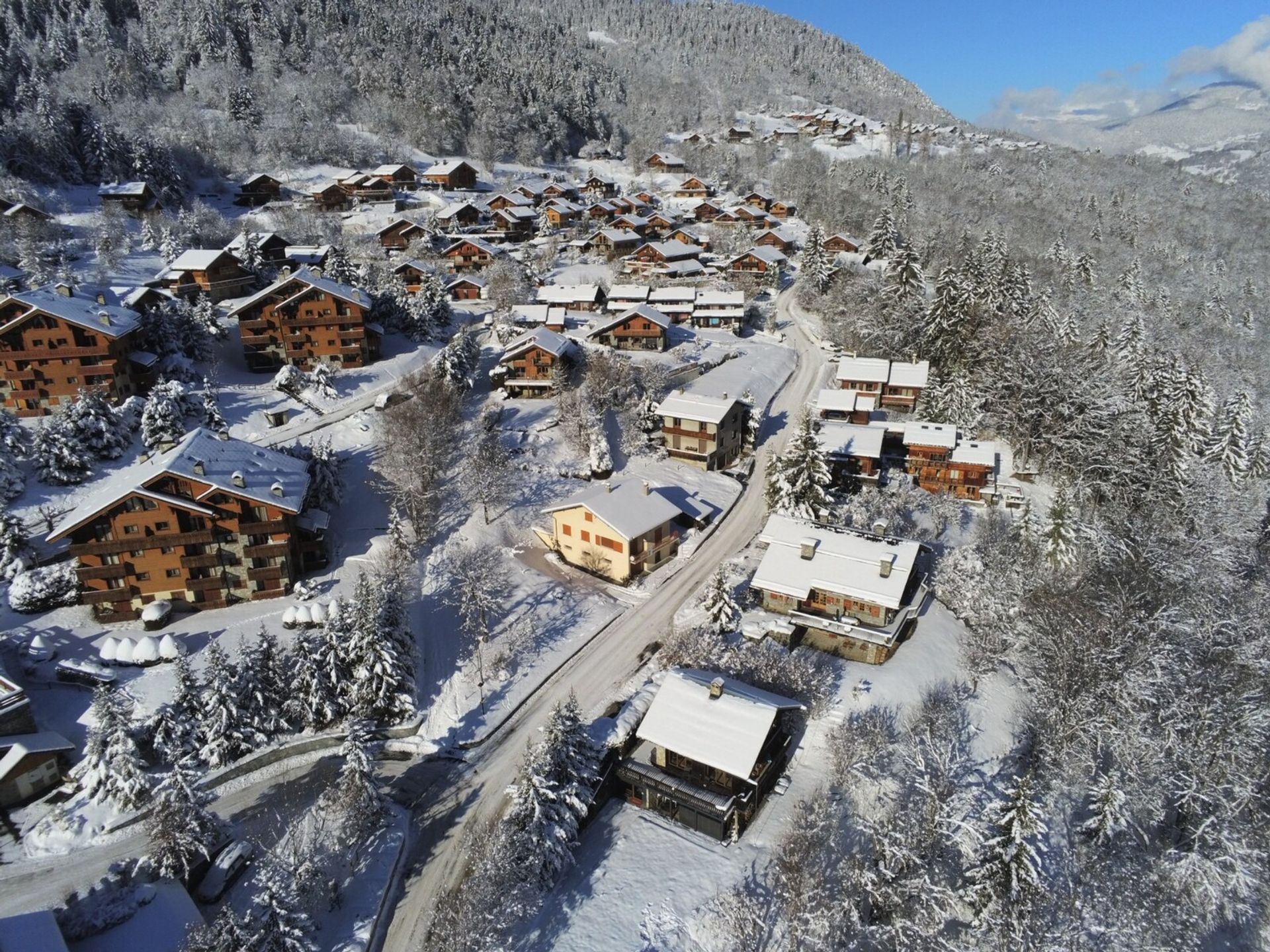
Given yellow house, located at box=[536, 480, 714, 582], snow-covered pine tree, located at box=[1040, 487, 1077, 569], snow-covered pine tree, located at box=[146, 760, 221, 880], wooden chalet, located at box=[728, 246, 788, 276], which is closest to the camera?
snow-covered pine tree, located at box=[146, 760, 221, 880]

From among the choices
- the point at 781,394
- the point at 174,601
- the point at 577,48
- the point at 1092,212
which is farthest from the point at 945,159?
the point at 174,601

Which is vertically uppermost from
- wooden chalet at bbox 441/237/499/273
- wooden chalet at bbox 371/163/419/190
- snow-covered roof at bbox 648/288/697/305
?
wooden chalet at bbox 371/163/419/190

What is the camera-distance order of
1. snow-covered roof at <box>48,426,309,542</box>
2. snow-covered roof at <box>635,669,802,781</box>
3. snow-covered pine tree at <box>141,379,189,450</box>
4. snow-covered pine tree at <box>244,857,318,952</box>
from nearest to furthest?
snow-covered pine tree at <box>244,857,318,952</box>, snow-covered roof at <box>635,669,802,781</box>, snow-covered roof at <box>48,426,309,542</box>, snow-covered pine tree at <box>141,379,189,450</box>

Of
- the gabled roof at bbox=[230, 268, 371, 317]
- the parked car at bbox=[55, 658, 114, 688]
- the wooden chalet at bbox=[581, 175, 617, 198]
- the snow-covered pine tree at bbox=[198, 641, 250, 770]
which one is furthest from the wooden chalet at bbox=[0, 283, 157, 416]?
the wooden chalet at bbox=[581, 175, 617, 198]

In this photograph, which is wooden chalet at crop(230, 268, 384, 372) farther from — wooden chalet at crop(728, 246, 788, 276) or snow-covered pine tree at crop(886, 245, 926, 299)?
snow-covered pine tree at crop(886, 245, 926, 299)

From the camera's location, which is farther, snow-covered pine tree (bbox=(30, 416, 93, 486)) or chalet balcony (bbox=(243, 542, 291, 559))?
snow-covered pine tree (bbox=(30, 416, 93, 486))
